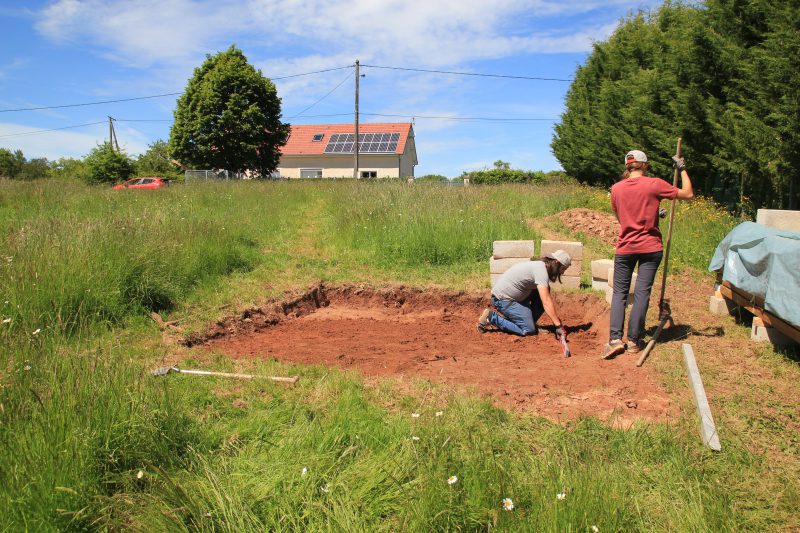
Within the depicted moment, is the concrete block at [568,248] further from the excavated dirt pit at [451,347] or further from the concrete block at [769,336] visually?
the concrete block at [769,336]

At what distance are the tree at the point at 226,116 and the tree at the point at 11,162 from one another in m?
15.7

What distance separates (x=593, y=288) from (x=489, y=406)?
477cm

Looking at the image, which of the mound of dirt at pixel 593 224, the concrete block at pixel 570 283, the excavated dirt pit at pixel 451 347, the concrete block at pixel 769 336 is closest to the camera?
the excavated dirt pit at pixel 451 347

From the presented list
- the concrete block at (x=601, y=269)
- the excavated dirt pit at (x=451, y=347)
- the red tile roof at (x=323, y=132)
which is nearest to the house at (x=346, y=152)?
the red tile roof at (x=323, y=132)

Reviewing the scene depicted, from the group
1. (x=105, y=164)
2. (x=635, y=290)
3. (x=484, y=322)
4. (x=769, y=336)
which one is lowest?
(x=484, y=322)

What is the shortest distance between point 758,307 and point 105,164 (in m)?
35.0

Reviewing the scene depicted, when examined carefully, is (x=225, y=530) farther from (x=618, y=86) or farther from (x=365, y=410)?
(x=618, y=86)

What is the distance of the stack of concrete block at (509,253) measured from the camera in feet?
27.9

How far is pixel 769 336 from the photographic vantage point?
18.3 feet

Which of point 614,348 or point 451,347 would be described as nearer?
point 614,348

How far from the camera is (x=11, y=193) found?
42.3 feet

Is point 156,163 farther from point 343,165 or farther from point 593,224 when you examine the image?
point 593,224

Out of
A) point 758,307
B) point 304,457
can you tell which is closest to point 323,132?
point 758,307

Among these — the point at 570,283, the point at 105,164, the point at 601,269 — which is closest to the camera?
the point at 601,269
